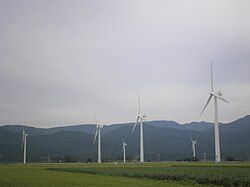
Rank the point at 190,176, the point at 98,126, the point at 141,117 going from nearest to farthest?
the point at 190,176, the point at 141,117, the point at 98,126

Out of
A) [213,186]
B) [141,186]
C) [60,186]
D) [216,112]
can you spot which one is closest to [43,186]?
[60,186]

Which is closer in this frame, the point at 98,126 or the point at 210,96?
the point at 210,96

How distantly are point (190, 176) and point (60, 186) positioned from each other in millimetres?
16536

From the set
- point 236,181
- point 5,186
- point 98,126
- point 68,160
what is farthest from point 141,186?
point 68,160

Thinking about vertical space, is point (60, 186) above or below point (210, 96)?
below

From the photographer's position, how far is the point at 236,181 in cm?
3500

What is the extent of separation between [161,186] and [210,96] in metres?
67.6

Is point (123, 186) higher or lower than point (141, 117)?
lower

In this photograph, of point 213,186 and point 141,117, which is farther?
point 141,117

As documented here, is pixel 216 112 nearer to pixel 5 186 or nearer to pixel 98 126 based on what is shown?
pixel 98 126

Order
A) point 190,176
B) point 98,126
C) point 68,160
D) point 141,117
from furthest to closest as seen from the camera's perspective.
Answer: point 68,160, point 98,126, point 141,117, point 190,176

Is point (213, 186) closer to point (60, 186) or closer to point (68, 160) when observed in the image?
point (60, 186)

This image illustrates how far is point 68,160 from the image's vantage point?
177375 millimetres

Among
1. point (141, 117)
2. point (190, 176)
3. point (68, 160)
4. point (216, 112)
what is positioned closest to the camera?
point (190, 176)
